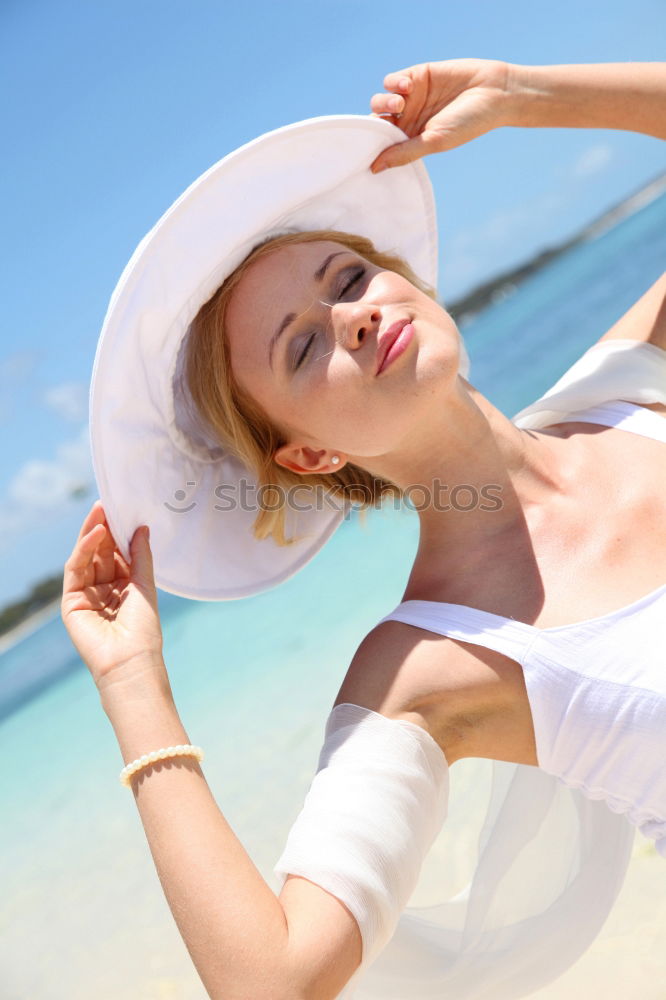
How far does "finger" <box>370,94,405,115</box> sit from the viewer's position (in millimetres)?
2387

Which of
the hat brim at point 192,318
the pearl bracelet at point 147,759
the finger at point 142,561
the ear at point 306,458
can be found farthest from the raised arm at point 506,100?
the pearl bracelet at point 147,759

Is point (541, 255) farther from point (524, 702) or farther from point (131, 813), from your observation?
point (524, 702)

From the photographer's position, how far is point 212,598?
95.4 inches

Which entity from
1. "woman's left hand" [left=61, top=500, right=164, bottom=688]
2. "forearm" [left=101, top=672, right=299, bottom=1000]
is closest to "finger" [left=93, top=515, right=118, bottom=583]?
"woman's left hand" [left=61, top=500, right=164, bottom=688]

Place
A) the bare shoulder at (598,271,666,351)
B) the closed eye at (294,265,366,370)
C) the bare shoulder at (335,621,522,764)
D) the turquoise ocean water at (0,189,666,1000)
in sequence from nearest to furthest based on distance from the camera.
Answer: the bare shoulder at (335,621,522,764)
the closed eye at (294,265,366,370)
the bare shoulder at (598,271,666,351)
the turquoise ocean water at (0,189,666,1000)

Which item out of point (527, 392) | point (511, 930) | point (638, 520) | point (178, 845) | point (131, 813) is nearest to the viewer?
point (178, 845)

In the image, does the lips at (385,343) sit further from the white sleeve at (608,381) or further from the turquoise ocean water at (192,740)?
the turquoise ocean water at (192,740)

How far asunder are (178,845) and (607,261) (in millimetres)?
14661

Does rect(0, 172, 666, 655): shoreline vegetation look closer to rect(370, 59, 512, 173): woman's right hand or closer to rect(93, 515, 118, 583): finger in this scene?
rect(370, 59, 512, 173): woman's right hand

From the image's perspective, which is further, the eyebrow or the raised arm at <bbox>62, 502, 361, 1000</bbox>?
the eyebrow

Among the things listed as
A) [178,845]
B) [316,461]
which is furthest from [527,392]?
[178,845]

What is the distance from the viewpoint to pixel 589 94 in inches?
102

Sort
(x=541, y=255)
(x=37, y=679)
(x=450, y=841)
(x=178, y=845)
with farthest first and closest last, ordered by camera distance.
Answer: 1. (x=541, y=255)
2. (x=37, y=679)
3. (x=450, y=841)
4. (x=178, y=845)

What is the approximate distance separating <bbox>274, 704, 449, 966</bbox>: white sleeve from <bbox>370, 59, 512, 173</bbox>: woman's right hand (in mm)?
1463
